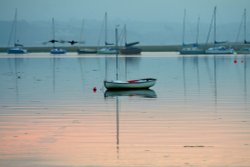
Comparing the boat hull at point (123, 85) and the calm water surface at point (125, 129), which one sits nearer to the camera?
the calm water surface at point (125, 129)

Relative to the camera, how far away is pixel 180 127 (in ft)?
95.6

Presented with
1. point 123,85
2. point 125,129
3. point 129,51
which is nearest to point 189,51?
point 129,51

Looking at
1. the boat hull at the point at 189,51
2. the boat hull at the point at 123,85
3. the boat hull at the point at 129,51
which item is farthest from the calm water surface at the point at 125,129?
the boat hull at the point at 189,51

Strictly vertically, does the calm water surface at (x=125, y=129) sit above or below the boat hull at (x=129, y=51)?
below

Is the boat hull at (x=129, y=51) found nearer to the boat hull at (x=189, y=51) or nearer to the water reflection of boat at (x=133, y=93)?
the boat hull at (x=189, y=51)

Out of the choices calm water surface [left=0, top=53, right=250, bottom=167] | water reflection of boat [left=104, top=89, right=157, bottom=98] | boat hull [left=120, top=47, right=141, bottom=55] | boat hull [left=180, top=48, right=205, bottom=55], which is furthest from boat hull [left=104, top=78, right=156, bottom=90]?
boat hull [left=180, top=48, right=205, bottom=55]

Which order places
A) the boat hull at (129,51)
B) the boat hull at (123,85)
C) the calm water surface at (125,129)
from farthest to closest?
the boat hull at (129,51) < the boat hull at (123,85) < the calm water surface at (125,129)

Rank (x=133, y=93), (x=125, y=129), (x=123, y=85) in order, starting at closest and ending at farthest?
(x=125, y=129) → (x=133, y=93) → (x=123, y=85)

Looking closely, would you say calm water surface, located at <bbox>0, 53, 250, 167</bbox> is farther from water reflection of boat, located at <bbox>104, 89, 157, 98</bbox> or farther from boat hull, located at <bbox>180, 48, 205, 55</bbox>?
boat hull, located at <bbox>180, 48, 205, 55</bbox>

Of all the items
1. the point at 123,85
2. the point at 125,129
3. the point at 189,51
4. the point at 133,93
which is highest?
the point at 189,51

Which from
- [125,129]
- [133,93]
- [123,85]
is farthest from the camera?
[123,85]

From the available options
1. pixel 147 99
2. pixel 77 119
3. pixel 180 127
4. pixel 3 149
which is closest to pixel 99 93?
pixel 147 99

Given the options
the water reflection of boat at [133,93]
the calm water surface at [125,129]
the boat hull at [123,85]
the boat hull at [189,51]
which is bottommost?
the calm water surface at [125,129]

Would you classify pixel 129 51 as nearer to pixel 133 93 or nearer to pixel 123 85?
pixel 123 85
